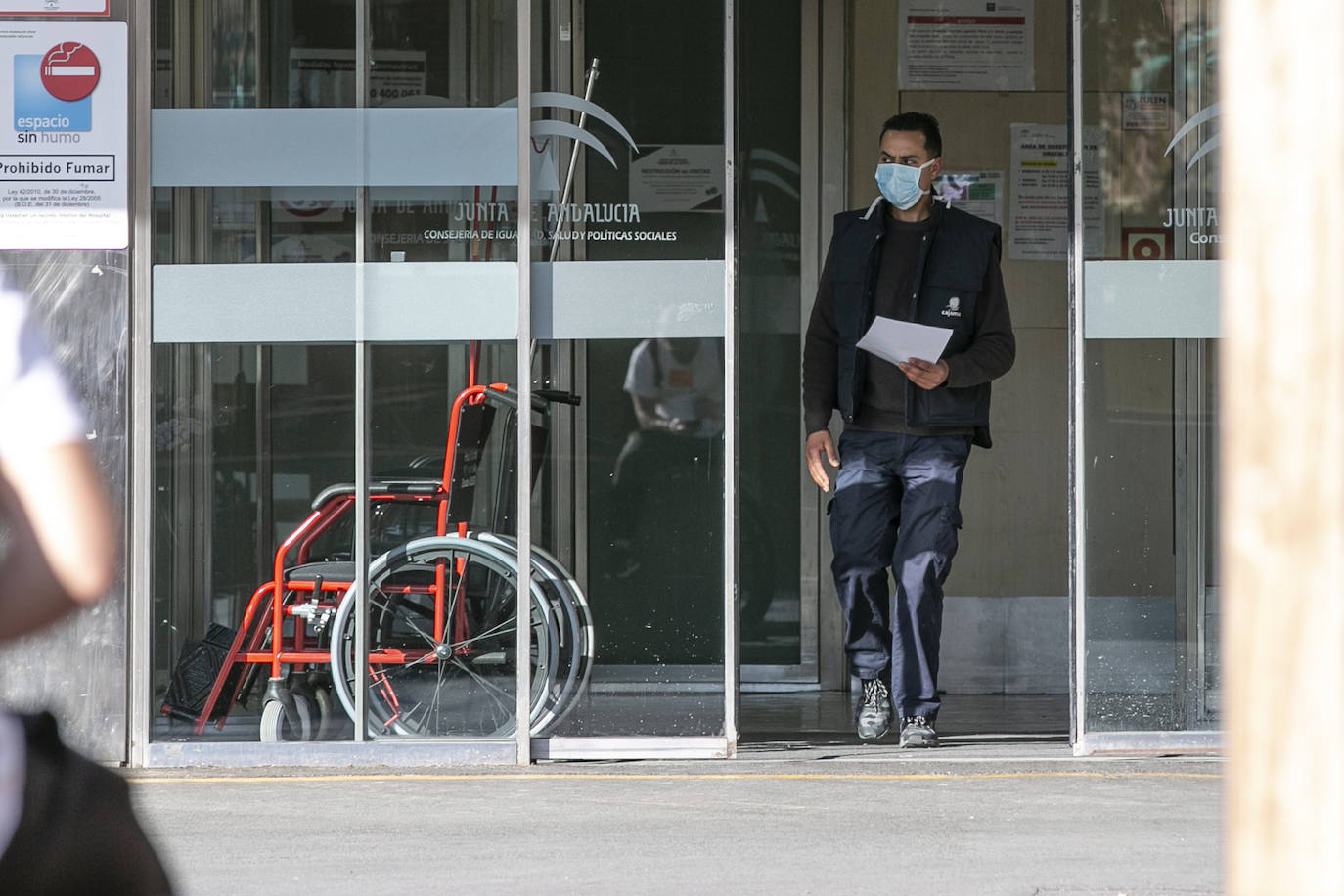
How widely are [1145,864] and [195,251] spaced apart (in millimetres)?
3346

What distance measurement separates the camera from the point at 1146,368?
18.8 feet

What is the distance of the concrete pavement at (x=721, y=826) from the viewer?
448 centimetres

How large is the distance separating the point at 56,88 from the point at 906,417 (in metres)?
2.86

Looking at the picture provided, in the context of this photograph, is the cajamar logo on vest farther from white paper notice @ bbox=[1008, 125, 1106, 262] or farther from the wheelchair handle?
the wheelchair handle

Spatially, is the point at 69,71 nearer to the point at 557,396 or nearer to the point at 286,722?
the point at 557,396

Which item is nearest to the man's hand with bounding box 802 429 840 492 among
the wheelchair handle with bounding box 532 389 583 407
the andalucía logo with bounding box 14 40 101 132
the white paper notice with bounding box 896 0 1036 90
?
the wheelchair handle with bounding box 532 389 583 407

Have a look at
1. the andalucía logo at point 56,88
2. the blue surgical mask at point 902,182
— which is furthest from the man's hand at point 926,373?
the andalucía logo at point 56,88

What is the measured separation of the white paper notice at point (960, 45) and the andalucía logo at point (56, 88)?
336 centimetres

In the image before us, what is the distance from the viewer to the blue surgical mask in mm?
5824

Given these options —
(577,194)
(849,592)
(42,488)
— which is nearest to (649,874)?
(849,592)

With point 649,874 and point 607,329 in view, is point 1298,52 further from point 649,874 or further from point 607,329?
point 607,329

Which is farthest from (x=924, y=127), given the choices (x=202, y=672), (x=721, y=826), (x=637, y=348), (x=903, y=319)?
(x=202, y=672)

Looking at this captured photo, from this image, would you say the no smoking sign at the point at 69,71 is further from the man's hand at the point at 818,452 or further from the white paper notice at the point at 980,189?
the white paper notice at the point at 980,189

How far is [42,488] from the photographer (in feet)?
5.72
